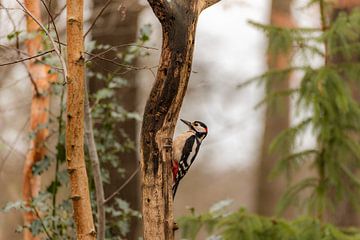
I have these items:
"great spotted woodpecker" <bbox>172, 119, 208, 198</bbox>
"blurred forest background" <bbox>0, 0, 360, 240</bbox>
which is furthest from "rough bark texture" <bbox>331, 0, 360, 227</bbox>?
"great spotted woodpecker" <bbox>172, 119, 208, 198</bbox>

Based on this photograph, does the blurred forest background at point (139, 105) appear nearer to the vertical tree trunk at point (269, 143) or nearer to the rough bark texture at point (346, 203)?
the rough bark texture at point (346, 203)

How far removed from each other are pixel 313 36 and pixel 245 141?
345 inches

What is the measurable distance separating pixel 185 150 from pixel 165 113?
1.24 m

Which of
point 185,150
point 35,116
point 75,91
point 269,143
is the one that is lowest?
point 185,150

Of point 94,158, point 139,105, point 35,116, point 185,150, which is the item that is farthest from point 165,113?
point 139,105

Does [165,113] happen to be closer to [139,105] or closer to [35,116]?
[35,116]

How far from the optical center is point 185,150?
5.09m

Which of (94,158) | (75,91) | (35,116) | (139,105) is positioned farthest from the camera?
(139,105)

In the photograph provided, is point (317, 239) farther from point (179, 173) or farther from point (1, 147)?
point (1, 147)

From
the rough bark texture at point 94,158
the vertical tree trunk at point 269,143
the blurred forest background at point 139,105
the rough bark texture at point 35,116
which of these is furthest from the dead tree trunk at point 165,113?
the vertical tree trunk at point 269,143

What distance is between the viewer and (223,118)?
9.28 meters

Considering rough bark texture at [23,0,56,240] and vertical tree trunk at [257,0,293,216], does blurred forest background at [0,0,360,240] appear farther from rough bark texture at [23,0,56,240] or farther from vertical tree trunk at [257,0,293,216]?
vertical tree trunk at [257,0,293,216]

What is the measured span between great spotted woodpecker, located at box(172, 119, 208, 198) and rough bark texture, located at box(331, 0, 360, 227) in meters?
2.36

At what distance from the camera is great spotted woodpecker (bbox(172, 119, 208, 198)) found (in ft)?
16.2
